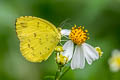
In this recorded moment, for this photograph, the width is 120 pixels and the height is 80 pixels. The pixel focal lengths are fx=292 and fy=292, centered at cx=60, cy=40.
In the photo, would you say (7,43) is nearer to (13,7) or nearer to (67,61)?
(13,7)

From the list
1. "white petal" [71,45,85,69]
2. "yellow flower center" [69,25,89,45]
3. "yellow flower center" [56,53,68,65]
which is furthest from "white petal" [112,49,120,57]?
"yellow flower center" [56,53,68,65]

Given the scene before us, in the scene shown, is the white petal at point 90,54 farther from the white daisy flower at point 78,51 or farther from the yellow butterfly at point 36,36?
the yellow butterfly at point 36,36

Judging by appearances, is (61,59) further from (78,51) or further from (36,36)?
(36,36)

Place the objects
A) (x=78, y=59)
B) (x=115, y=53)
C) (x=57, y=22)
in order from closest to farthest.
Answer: (x=78, y=59) → (x=115, y=53) → (x=57, y=22)

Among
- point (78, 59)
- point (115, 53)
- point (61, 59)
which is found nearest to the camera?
point (61, 59)

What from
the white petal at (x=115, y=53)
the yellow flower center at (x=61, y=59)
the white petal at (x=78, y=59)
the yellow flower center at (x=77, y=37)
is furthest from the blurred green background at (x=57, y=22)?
the yellow flower center at (x=61, y=59)

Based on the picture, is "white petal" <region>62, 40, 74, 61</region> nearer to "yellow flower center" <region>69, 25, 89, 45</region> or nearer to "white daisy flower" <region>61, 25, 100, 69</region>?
"white daisy flower" <region>61, 25, 100, 69</region>

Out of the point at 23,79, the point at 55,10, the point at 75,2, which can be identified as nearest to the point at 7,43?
the point at 23,79

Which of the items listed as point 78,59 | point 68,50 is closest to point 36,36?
point 68,50
